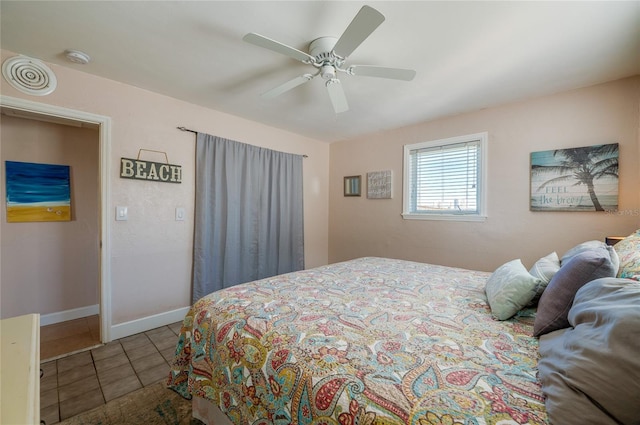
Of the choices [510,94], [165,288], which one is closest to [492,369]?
[510,94]

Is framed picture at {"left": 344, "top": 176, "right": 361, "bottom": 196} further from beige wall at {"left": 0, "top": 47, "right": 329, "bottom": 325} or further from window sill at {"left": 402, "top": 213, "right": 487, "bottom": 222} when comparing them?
beige wall at {"left": 0, "top": 47, "right": 329, "bottom": 325}

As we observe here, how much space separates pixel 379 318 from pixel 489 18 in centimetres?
179

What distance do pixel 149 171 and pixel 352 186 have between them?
261 centimetres

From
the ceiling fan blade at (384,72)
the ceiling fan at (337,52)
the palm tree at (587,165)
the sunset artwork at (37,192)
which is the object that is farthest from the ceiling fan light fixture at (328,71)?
the sunset artwork at (37,192)

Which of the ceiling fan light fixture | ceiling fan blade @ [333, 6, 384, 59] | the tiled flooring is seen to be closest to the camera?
ceiling fan blade @ [333, 6, 384, 59]

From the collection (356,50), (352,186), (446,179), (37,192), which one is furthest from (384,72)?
(37,192)

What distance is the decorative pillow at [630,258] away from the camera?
1.07 meters

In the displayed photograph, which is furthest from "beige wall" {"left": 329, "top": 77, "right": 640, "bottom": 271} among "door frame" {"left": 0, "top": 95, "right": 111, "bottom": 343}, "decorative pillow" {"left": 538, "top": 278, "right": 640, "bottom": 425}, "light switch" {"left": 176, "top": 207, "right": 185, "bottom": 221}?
"door frame" {"left": 0, "top": 95, "right": 111, "bottom": 343}

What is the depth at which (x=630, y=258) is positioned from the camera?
1.18 m

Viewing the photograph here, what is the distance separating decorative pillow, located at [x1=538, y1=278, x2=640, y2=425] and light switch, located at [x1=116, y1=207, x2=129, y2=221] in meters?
2.98

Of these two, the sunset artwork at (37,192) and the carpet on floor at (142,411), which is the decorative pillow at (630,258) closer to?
the carpet on floor at (142,411)

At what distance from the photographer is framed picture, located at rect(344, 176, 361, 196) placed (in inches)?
155

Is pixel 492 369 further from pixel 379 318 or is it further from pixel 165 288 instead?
pixel 165 288

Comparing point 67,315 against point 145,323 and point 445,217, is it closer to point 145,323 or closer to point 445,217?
point 145,323
